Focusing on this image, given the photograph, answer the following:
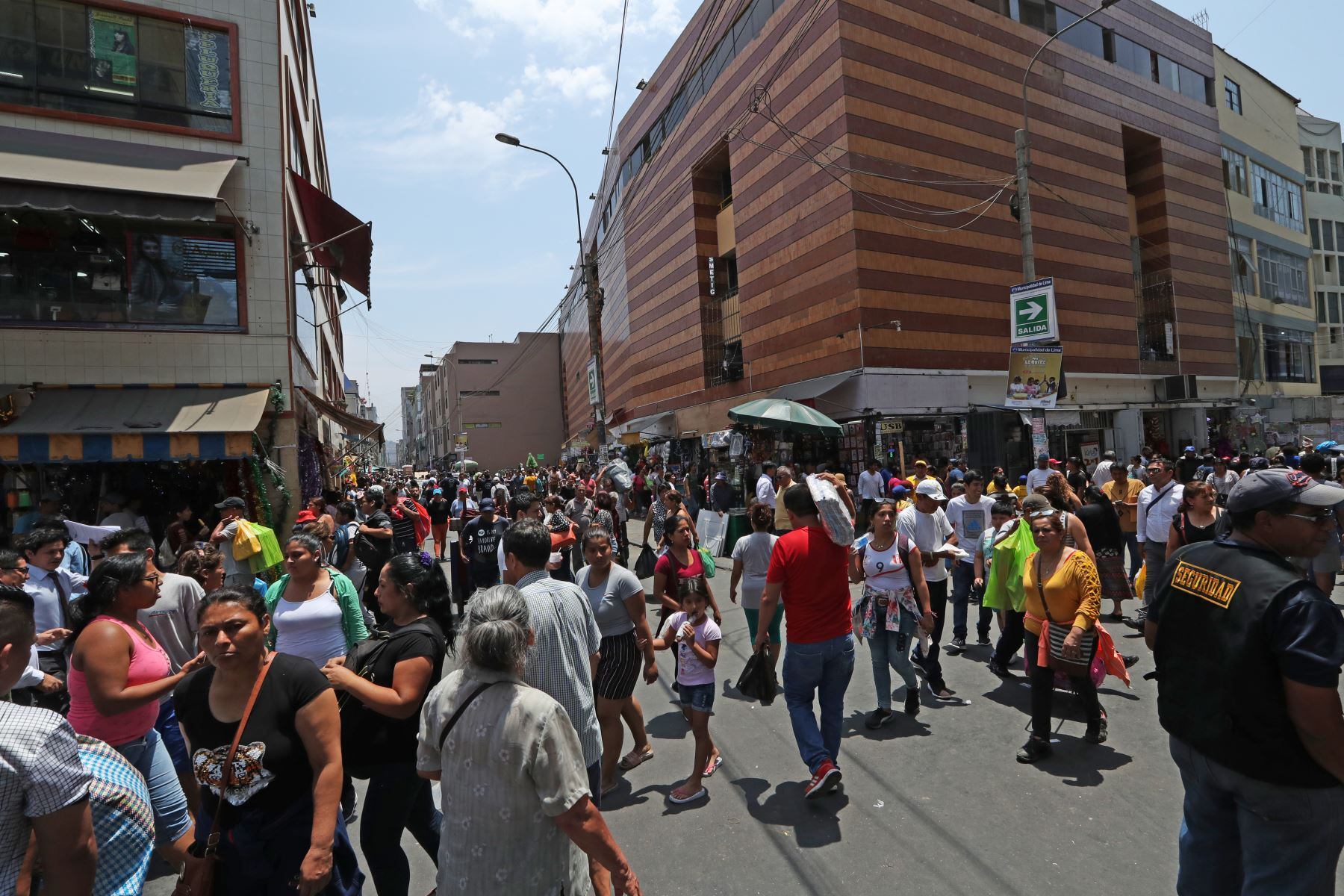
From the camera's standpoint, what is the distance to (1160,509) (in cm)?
692

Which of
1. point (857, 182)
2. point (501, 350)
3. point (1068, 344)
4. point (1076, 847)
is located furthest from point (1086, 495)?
point (501, 350)

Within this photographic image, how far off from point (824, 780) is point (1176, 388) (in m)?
28.6

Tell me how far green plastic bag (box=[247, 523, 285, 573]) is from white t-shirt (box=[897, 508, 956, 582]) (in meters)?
5.80

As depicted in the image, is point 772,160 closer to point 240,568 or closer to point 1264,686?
point 240,568

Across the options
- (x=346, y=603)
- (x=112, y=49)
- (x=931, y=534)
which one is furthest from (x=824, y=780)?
(x=112, y=49)

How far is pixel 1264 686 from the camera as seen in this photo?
2104 mm

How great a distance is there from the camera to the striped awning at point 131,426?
9211 millimetres

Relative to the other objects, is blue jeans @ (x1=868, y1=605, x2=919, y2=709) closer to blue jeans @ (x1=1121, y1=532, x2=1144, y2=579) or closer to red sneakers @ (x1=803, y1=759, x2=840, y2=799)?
red sneakers @ (x1=803, y1=759, x2=840, y2=799)

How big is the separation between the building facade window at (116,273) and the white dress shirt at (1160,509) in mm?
13428

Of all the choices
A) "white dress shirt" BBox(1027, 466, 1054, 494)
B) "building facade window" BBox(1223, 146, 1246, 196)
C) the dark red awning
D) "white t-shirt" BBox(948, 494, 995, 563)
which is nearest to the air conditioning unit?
"building facade window" BBox(1223, 146, 1246, 196)

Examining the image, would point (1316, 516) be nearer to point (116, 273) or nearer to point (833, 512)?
point (833, 512)

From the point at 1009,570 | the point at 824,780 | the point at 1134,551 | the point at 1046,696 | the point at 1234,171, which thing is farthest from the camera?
the point at 1234,171

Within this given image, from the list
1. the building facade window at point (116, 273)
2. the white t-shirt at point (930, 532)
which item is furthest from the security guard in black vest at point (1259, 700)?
the building facade window at point (116, 273)

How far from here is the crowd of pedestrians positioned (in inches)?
78.3
